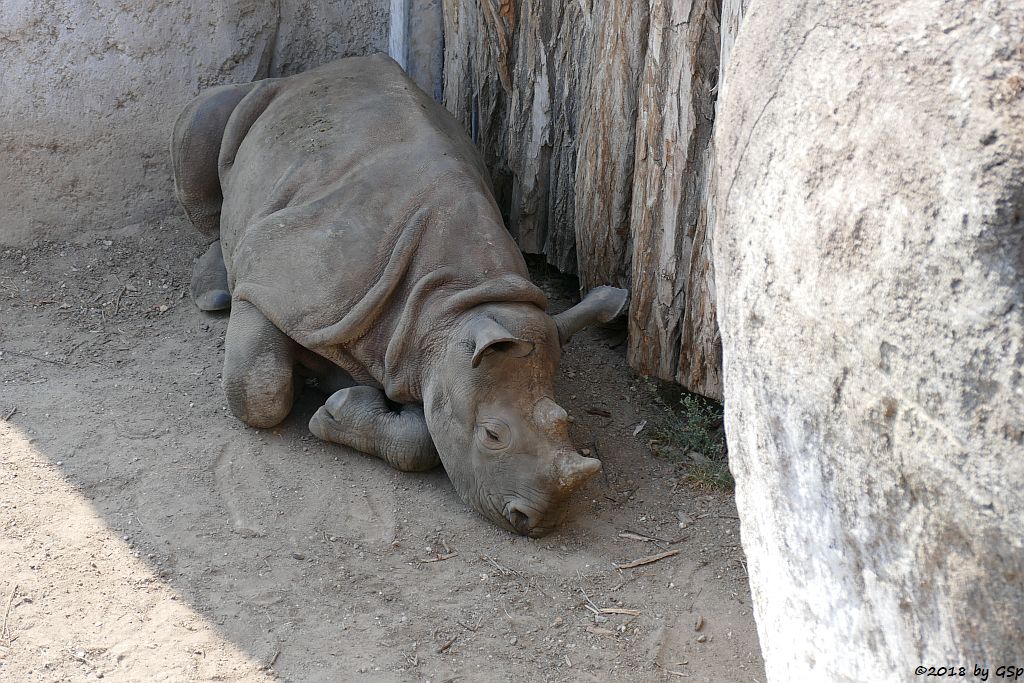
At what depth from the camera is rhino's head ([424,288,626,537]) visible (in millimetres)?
4484

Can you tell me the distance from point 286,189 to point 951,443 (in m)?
4.28

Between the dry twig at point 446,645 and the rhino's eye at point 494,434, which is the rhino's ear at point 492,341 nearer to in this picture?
the rhino's eye at point 494,434

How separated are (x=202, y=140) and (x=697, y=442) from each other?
11.2 ft

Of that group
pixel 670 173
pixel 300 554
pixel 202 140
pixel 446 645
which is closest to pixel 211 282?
pixel 202 140

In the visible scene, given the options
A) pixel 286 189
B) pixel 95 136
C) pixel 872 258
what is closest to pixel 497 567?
pixel 286 189

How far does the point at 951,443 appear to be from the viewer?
6.31 ft

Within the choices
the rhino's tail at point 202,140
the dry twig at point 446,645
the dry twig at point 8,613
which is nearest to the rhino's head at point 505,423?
the dry twig at point 446,645

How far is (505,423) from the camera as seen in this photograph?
14.9 feet

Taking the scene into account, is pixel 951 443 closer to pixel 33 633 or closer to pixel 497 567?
pixel 497 567

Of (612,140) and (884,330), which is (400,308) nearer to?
(612,140)

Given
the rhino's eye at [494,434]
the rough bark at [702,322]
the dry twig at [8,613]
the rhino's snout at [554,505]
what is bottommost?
the dry twig at [8,613]

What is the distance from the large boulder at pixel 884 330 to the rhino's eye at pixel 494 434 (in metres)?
2.04

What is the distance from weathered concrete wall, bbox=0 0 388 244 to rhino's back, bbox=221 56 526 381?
1232 mm

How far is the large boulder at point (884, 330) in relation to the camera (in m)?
1.88
